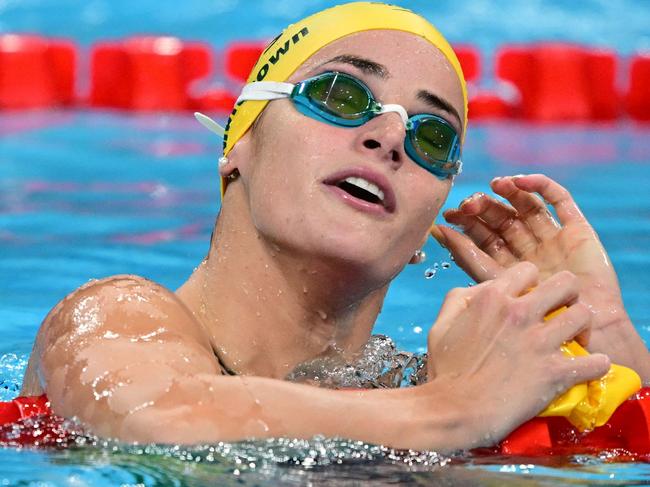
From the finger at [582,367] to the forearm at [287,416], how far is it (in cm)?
23

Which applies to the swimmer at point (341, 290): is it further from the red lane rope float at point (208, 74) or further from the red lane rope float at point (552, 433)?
the red lane rope float at point (208, 74)

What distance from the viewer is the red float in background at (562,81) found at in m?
9.62

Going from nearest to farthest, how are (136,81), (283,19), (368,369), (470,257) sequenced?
(368,369)
(470,257)
(136,81)
(283,19)

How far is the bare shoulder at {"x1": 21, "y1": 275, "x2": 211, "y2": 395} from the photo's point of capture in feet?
7.51

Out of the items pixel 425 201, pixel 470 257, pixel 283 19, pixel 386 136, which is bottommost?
pixel 470 257

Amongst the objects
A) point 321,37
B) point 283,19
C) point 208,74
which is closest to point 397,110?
point 321,37

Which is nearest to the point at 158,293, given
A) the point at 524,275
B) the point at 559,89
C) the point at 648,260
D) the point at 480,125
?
the point at 524,275

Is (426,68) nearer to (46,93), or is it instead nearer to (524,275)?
(524,275)

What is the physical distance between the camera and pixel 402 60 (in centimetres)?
269

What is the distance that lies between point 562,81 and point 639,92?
0.65m

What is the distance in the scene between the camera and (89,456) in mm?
2174

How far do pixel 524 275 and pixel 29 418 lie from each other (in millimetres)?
A: 1053

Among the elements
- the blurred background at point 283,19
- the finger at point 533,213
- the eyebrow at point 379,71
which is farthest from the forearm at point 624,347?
the blurred background at point 283,19

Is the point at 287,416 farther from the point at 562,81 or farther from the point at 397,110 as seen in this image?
the point at 562,81
